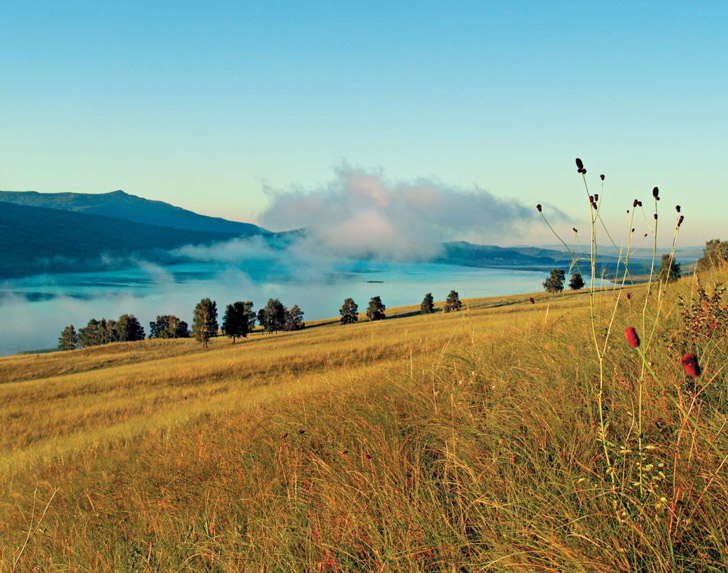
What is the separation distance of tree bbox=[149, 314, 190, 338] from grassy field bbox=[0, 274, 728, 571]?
98.2 metres

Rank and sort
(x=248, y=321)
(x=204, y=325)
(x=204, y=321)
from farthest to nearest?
(x=248, y=321) < (x=204, y=321) < (x=204, y=325)

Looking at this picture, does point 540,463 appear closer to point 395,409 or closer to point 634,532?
point 634,532

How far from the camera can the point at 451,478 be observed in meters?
3.09

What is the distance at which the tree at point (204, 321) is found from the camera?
54000 millimetres

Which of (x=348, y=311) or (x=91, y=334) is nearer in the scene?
(x=348, y=311)

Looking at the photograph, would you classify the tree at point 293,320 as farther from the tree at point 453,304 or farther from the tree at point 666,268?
the tree at point 666,268

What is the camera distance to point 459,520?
2.58 meters

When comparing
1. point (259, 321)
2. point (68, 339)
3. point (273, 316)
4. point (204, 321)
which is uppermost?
point (204, 321)

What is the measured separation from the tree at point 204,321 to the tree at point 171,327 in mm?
41140

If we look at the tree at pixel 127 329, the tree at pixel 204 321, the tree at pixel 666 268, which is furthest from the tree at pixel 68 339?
the tree at pixel 666 268

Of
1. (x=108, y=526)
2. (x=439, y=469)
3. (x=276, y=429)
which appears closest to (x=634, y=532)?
(x=439, y=469)

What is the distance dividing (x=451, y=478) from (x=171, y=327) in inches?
4096

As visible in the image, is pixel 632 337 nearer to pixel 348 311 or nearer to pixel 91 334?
pixel 348 311

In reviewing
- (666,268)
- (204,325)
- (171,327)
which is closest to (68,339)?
(171,327)
